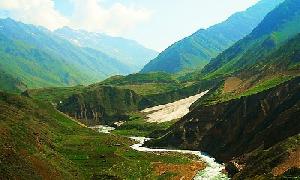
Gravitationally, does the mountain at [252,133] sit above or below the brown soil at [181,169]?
above

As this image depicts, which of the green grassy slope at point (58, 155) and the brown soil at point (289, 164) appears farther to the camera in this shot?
the green grassy slope at point (58, 155)

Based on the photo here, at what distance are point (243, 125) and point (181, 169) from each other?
3384cm

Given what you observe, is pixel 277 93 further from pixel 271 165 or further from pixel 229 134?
pixel 271 165

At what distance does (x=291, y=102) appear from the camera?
527 ft

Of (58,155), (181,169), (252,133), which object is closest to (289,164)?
(181,169)

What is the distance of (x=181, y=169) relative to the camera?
147500 millimetres

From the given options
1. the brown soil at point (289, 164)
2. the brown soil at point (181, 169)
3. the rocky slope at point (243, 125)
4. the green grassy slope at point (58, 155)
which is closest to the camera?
the brown soil at point (289, 164)

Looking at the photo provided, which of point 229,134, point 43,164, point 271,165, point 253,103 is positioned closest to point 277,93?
point 253,103

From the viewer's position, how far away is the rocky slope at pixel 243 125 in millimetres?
146750

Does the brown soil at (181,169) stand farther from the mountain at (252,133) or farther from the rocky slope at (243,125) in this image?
the rocky slope at (243,125)

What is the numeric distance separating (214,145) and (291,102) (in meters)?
31.8

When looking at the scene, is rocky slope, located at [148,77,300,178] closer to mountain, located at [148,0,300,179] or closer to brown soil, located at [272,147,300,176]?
mountain, located at [148,0,300,179]

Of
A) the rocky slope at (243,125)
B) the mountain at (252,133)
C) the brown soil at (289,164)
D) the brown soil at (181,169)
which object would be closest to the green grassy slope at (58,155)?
the brown soil at (181,169)

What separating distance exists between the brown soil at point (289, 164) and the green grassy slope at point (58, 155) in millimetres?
36200
